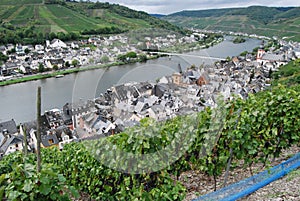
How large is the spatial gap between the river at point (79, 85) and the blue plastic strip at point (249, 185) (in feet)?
4.55

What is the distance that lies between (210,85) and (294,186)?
72.1 inches

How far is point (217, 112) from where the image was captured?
117 inches

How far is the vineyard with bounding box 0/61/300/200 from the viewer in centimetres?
244

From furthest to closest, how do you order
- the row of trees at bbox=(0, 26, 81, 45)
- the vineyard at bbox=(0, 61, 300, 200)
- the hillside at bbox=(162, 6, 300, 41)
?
the hillside at bbox=(162, 6, 300, 41) < the row of trees at bbox=(0, 26, 81, 45) < the vineyard at bbox=(0, 61, 300, 200)

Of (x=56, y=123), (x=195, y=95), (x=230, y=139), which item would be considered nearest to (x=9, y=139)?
(x=56, y=123)

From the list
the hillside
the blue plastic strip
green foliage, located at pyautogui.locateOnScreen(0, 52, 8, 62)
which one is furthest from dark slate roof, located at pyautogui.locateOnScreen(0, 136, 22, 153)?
the hillside

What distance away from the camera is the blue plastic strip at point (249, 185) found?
8.58 feet

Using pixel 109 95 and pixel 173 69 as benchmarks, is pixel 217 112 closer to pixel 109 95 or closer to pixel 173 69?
pixel 173 69

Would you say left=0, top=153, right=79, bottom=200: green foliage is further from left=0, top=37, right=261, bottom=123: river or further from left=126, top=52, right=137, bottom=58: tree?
left=126, top=52, right=137, bottom=58: tree

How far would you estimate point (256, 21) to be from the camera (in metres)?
85.9

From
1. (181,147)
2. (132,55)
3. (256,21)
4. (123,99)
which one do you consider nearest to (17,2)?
(132,55)

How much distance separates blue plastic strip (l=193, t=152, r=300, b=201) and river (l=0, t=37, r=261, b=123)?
54.6 inches

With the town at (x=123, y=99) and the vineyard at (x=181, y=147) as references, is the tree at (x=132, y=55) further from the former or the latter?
the vineyard at (x=181, y=147)

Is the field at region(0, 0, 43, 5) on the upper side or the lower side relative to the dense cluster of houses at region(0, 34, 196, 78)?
upper
